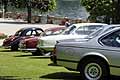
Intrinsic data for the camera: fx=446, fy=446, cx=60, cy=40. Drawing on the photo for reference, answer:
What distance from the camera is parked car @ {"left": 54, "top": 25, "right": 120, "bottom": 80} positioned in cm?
1087

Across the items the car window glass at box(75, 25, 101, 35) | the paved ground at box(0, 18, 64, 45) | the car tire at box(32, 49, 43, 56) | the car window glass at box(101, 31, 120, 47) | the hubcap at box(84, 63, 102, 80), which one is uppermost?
the car window glass at box(101, 31, 120, 47)

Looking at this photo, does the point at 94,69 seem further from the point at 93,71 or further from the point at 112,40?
the point at 112,40

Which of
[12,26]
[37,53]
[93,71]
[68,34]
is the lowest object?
[12,26]

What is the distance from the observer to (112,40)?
1109 centimetres

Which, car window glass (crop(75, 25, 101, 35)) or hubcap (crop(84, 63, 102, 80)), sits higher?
car window glass (crop(75, 25, 101, 35))

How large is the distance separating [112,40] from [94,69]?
86 centimetres

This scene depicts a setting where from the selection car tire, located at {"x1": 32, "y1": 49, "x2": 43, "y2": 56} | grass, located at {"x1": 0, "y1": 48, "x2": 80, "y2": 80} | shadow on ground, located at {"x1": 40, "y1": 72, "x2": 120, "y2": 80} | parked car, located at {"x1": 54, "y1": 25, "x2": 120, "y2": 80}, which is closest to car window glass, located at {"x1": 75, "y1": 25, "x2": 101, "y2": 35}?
car tire, located at {"x1": 32, "y1": 49, "x2": 43, "y2": 56}

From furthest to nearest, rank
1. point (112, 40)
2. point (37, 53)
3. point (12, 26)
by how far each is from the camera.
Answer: point (12, 26) < point (37, 53) < point (112, 40)

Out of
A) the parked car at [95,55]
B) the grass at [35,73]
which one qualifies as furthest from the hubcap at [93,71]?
the grass at [35,73]

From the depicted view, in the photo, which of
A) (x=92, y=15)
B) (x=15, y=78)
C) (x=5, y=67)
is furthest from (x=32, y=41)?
(x=92, y=15)

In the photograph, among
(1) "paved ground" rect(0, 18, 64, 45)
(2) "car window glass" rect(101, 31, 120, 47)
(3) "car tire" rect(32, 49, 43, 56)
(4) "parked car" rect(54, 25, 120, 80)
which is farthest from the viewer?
(1) "paved ground" rect(0, 18, 64, 45)

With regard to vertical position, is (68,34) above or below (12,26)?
above

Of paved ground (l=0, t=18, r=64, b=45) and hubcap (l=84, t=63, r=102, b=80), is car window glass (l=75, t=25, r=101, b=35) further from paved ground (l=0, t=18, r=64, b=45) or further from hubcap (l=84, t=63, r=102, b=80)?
paved ground (l=0, t=18, r=64, b=45)

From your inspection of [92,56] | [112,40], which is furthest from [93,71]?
[112,40]
